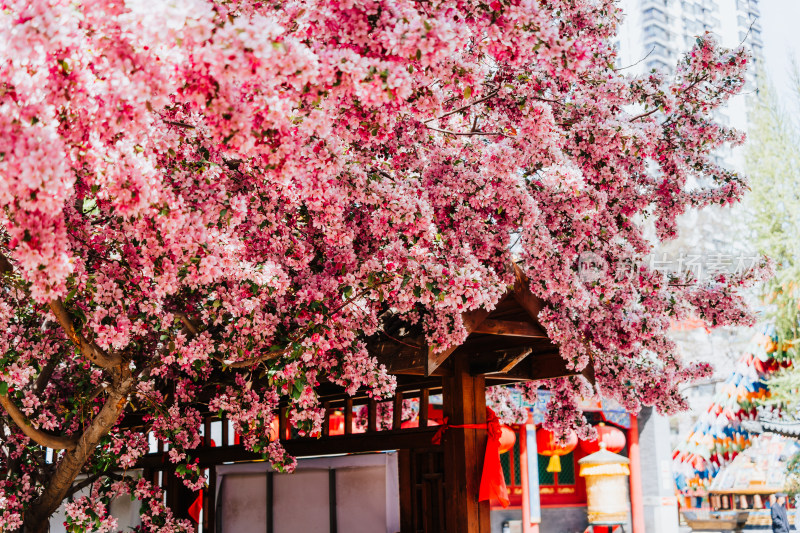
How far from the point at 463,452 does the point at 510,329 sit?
4.14 ft

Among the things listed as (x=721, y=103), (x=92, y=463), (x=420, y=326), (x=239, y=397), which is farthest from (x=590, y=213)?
(x=92, y=463)

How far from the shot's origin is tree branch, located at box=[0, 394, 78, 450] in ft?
17.0

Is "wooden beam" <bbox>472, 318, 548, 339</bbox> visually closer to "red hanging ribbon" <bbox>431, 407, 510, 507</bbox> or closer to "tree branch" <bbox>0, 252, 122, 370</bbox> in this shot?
"red hanging ribbon" <bbox>431, 407, 510, 507</bbox>

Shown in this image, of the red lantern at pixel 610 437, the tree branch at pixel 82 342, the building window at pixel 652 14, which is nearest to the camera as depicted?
the tree branch at pixel 82 342

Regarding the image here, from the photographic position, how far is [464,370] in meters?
6.98

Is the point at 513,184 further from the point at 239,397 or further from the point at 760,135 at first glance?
the point at 760,135

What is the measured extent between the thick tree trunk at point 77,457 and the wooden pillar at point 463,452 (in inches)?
114

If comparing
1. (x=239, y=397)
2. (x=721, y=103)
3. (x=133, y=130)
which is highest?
(x=721, y=103)

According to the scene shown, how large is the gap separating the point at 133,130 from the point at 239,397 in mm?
3954

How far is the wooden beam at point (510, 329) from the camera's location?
6047 mm

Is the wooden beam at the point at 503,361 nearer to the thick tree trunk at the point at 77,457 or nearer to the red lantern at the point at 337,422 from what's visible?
the thick tree trunk at the point at 77,457

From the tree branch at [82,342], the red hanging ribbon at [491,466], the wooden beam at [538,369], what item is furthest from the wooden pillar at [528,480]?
the tree branch at [82,342]

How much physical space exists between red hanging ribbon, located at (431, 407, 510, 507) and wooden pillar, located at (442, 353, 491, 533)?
0.06m

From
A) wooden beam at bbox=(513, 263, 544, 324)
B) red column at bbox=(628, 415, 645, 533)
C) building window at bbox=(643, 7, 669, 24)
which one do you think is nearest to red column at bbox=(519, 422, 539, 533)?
red column at bbox=(628, 415, 645, 533)
